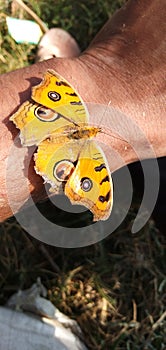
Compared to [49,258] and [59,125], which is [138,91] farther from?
[49,258]

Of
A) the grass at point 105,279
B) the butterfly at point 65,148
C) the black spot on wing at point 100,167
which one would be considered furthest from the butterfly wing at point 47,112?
the grass at point 105,279

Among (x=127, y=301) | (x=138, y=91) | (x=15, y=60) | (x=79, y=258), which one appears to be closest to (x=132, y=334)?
(x=127, y=301)

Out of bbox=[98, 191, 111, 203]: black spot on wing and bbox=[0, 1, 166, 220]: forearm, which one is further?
bbox=[0, 1, 166, 220]: forearm

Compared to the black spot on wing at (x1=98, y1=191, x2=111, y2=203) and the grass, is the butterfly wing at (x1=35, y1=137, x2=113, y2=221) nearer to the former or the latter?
the black spot on wing at (x1=98, y1=191, x2=111, y2=203)

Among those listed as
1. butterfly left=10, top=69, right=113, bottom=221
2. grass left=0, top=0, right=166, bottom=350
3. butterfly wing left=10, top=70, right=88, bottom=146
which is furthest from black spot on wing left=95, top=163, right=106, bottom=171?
grass left=0, top=0, right=166, bottom=350

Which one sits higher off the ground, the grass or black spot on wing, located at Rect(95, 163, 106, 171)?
black spot on wing, located at Rect(95, 163, 106, 171)

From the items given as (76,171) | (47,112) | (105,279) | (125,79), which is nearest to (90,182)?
(76,171)

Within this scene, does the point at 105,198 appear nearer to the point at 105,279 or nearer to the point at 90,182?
the point at 90,182
